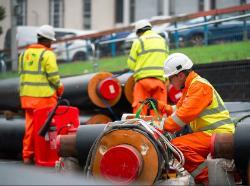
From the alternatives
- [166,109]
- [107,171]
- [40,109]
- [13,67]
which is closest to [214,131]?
[166,109]

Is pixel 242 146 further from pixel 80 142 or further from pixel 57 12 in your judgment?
pixel 57 12

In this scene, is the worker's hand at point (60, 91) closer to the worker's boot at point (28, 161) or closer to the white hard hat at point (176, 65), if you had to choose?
the worker's boot at point (28, 161)

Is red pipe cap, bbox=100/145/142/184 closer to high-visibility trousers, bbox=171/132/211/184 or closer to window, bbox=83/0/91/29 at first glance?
high-visibility trousers, bbox=171/132/211/184

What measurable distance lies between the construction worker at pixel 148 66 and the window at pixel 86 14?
2720cm

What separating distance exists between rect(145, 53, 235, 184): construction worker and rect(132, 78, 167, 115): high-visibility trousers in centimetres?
227

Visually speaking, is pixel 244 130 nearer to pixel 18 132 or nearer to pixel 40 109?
pixel 40 109

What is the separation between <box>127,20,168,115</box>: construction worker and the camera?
8.27 metres

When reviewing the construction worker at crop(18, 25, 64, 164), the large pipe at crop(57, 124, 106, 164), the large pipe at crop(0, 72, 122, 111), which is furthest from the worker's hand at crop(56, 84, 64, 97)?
the large pipe at crop(57, 124, 106, 164)

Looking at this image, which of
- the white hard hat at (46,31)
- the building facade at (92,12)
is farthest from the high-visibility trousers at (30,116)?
the building facade at (92,12)

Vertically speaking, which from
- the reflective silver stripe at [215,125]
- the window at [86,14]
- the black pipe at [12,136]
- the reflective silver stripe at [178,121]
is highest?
the window at [86,14]

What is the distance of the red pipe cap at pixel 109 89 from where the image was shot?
28.5ft

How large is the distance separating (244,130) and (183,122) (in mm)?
684

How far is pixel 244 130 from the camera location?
205 inches

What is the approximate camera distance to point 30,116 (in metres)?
8.40
